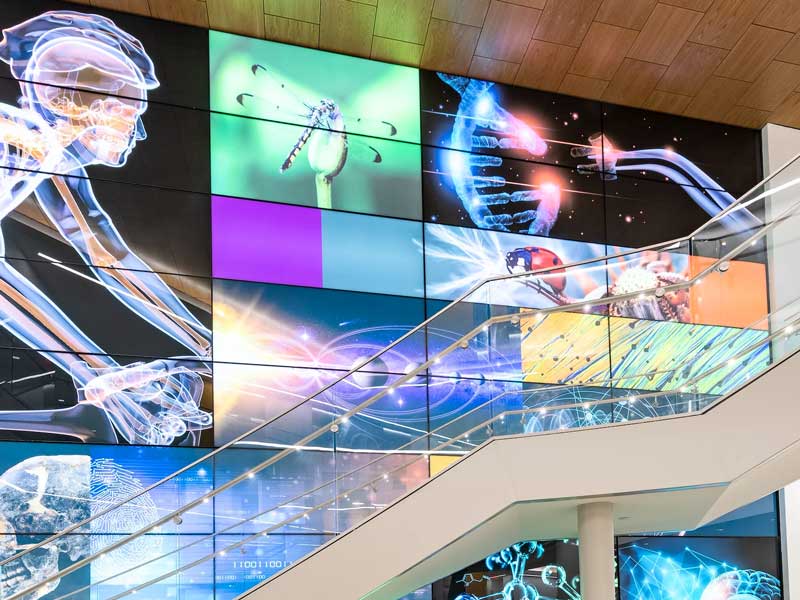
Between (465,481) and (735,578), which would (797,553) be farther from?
(465,481)

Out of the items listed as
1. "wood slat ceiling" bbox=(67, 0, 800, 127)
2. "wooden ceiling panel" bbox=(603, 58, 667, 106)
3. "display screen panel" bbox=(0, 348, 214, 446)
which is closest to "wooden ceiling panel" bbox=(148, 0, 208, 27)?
"wood slat ceiling" bbox=(67, 0, 800, 127)

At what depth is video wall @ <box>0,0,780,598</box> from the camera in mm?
6059

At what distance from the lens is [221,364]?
27.4 feet

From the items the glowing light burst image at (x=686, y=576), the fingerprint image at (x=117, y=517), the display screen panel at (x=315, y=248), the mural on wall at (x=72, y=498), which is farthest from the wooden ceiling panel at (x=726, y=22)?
the fingerprint image at (x=117, y=517)

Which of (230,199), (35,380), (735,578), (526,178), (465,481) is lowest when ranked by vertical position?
(735,578)

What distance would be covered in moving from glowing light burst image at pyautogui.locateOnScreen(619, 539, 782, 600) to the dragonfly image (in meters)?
5.27

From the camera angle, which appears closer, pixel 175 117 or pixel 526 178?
pixel 175 117

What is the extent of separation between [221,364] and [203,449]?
83 centimetres

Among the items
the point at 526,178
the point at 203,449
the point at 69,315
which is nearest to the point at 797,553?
the point at 526,178

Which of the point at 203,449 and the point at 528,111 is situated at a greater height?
the point at 528,111

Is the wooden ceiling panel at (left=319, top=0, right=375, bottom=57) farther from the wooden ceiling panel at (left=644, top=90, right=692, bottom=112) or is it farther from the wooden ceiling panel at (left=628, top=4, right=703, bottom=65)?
the wooden ceiling panel at (left=644, top=90, right=692, bottom=112)

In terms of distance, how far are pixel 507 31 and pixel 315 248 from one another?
128 inches

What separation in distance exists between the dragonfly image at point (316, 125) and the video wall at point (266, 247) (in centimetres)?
3

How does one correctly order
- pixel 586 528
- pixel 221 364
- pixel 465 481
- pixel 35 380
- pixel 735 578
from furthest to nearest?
1. pixel 735 578
2. pixel 221 364
3. pixel 35 380
4. pixel 586 528
5. pixel 465 481
